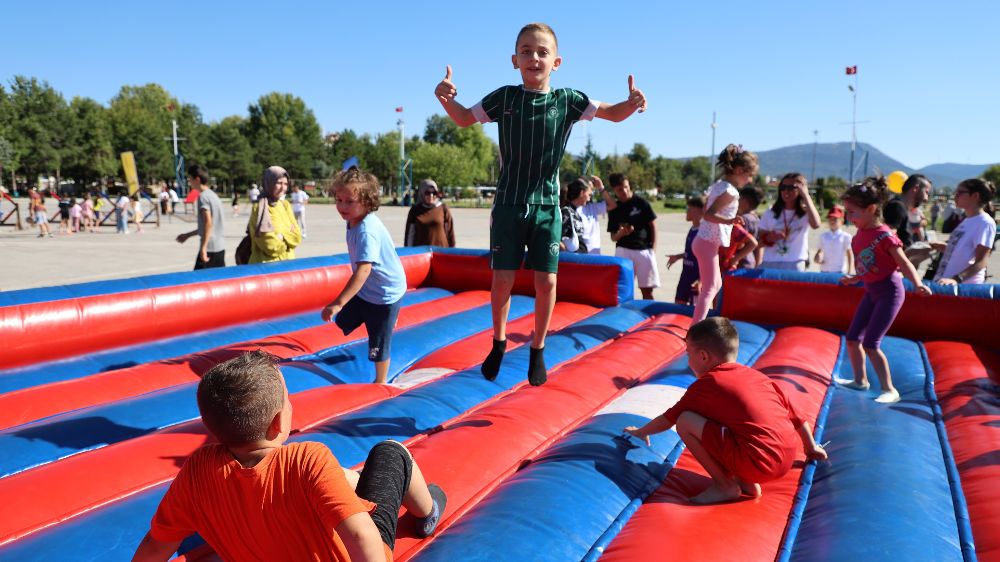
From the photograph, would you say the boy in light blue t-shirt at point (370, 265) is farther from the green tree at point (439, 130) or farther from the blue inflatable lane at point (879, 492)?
the green tree at point (439, 130)

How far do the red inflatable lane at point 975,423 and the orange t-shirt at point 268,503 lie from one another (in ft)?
6.78

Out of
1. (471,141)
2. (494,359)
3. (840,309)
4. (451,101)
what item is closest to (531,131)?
(451,101)

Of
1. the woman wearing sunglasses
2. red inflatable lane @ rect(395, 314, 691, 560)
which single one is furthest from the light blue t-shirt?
the woman wearing sunglasses

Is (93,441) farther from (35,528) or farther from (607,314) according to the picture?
(607,314)

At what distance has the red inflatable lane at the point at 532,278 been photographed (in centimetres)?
612

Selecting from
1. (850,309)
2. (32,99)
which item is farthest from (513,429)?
(32,99)

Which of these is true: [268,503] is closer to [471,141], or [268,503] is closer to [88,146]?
[88,146]

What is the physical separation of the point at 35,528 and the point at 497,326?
2.02 metres

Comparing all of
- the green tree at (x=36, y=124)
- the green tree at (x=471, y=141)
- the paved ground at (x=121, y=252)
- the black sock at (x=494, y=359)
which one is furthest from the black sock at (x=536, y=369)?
the green tree at (x=471, y=141)

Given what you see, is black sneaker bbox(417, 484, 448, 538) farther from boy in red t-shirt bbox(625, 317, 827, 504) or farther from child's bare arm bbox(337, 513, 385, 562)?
boy in red t-shirt bbox(625, 317, 827, 504)

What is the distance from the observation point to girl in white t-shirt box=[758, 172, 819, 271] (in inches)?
222

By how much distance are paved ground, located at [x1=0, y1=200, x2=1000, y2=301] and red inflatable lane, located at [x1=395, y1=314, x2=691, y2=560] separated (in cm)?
485

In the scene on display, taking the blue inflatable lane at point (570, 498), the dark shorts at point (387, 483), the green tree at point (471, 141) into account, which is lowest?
the blue inflatable lane at point (570, 498)

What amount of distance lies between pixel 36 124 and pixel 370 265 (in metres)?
50.3
